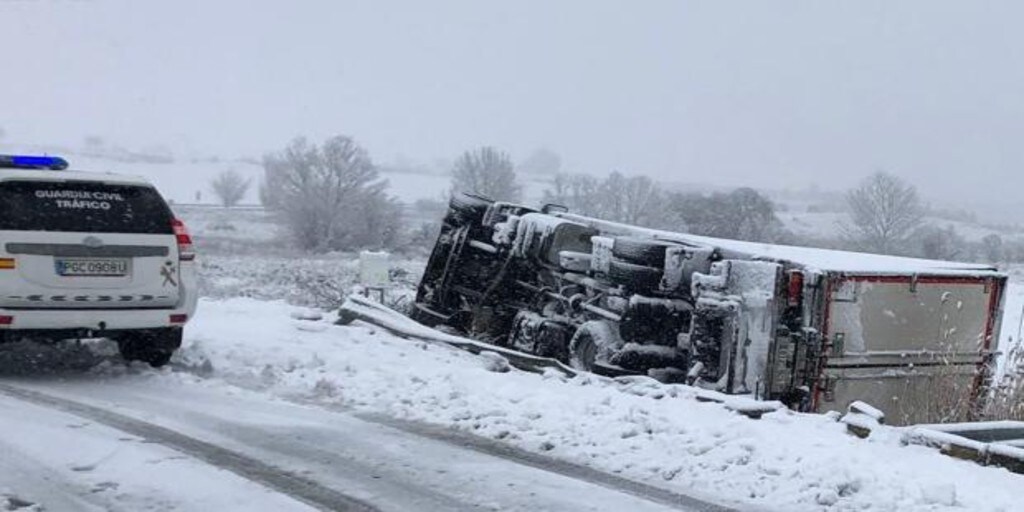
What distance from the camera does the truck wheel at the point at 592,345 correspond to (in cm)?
1020

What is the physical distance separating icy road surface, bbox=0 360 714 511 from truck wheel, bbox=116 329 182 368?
1214mm

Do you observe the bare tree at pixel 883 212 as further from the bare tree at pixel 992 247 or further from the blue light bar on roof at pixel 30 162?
the blue light bar on roof at pixel 30 162

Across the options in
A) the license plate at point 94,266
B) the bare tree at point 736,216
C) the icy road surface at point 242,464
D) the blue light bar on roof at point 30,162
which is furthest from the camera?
the bare tree at point 736,216

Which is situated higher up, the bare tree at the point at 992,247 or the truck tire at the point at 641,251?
the truck tire at the point at 641,251

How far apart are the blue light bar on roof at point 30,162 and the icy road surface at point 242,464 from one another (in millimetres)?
2113

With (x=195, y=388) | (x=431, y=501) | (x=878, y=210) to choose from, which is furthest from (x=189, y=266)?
(x=878, y=210)

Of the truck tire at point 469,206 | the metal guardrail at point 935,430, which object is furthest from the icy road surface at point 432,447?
the truck tire at point 469,206

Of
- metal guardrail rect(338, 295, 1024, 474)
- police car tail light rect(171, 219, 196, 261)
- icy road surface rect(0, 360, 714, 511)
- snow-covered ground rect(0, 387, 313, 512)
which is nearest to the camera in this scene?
snow-covered ground rect(0, 387, 313, 512)

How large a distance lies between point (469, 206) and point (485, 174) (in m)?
72.9

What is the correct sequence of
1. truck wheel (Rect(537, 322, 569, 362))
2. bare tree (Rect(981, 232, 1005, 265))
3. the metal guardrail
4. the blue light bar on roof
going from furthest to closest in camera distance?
bare tree (Rect(981, 232, 1005, 265))
truck wheel (Rect(537, 322, 569, 362))
the blue light bar on roof
the metal guardrail

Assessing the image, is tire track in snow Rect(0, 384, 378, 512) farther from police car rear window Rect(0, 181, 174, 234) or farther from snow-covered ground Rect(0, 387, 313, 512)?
police car rear window Rect(0, 181, 174, 234)

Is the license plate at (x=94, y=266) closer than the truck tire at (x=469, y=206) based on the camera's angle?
Yes

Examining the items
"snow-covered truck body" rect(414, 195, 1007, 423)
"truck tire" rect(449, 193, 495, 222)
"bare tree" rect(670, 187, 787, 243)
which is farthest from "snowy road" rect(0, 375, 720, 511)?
"bare tree" rect(670, 187, 787, 243)

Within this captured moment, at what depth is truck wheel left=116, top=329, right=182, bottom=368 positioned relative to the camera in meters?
8.43
